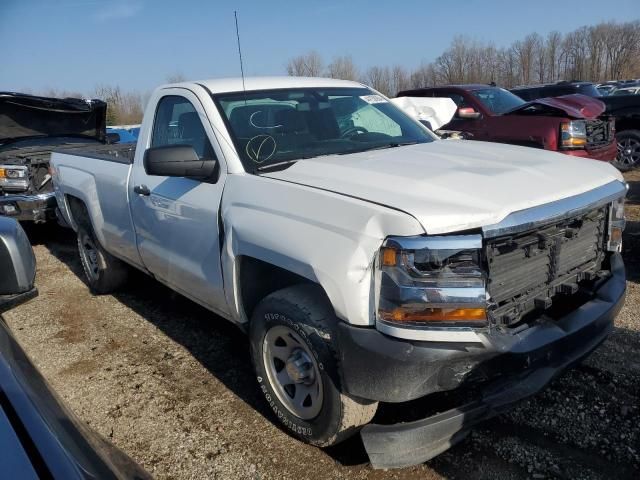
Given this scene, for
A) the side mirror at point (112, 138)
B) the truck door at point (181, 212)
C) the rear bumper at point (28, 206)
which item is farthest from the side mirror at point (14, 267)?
the side mirror at point (112, 138)

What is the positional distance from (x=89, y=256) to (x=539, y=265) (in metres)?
4.54

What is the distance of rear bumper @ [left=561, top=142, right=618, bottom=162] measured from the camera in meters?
7.09

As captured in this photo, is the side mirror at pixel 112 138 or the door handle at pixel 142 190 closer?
the door handle at pixel 142 190

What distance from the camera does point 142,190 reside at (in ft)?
12.5

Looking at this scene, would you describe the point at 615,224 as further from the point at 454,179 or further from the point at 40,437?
the point at 40,437

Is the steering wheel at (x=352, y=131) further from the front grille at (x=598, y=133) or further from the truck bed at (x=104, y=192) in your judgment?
the front grille at (x=598, y=133)

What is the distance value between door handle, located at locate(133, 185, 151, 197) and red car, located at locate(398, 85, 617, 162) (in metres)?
4.17

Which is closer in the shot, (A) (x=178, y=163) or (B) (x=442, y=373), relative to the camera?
(B) (x=442, y=373)

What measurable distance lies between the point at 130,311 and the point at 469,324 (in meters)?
3.69

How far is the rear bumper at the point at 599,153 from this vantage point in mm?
7086

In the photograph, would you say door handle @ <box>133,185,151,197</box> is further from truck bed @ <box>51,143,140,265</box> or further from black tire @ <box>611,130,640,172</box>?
black tire @ <box>611,130,640,172</box>

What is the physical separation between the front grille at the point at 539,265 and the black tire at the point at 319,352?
2.39ft

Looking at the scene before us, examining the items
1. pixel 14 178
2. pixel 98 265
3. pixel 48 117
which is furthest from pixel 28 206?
pixel 98 265

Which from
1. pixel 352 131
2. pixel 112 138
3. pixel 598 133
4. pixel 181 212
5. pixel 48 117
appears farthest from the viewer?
pixel 112 138
